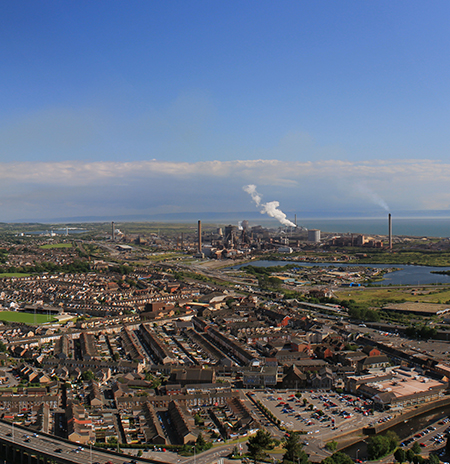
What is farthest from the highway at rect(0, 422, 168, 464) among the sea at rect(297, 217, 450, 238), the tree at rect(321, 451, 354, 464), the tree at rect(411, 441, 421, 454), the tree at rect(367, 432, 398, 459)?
the sea at rect(297, 217, 450, 238)

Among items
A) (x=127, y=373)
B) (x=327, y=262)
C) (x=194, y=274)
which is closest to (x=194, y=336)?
(x=127, y=373)

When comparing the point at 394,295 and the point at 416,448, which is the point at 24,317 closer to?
the point at 416,448

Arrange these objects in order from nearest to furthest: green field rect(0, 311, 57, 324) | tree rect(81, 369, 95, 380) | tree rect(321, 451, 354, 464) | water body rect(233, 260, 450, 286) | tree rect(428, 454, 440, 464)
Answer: tree rect(321, 451, 354, 464) → tree rect(428, 454, 440, 464) → tree rect(81, 369, 95, 380) → green field rect(0, 311, 57, 324) → water body rect(233, 260, 450, 286)

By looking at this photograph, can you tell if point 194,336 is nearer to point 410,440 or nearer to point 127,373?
point 127,373

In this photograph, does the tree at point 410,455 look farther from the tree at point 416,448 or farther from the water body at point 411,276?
the water body at point 411,276

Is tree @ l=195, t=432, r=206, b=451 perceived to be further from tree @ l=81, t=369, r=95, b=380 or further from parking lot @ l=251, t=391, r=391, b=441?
tree @ l=81, t=369, r=95, b=380

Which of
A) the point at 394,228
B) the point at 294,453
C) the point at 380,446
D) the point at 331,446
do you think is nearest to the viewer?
the point at 294,453

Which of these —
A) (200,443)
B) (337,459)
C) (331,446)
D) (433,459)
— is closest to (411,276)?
(433,459)
